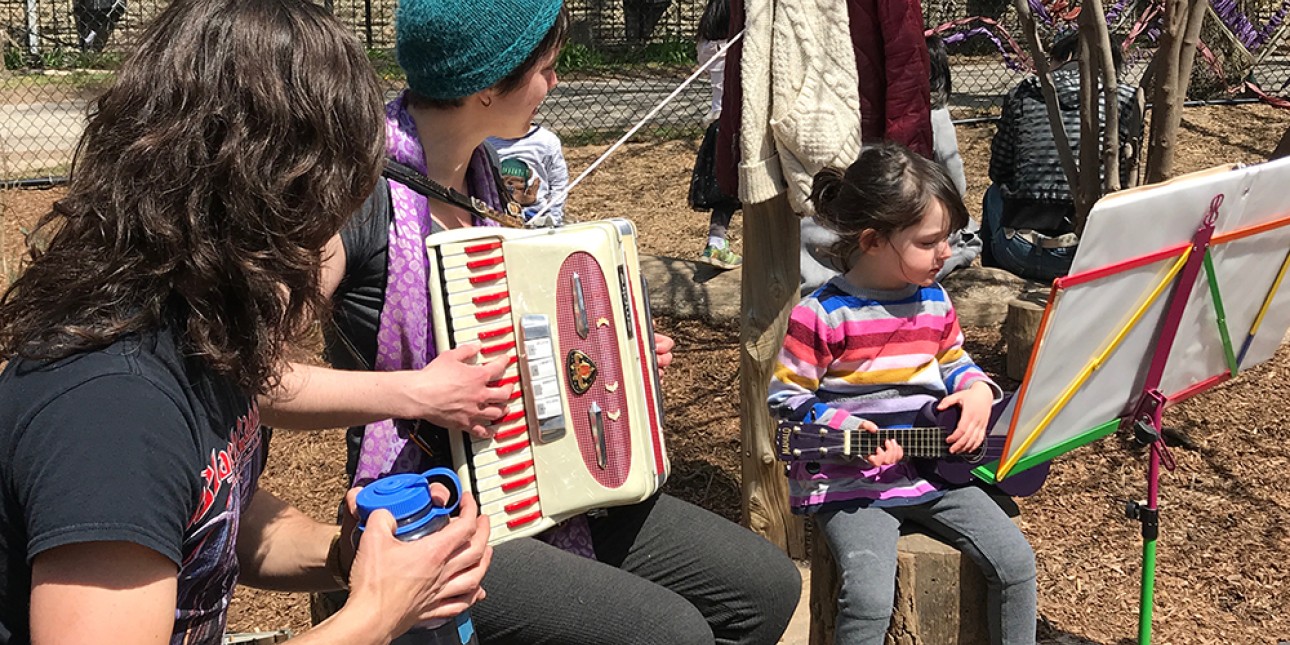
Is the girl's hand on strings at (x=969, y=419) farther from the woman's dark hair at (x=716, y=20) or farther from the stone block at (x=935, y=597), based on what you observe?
the woman's dark hair at (x=716, y=20)

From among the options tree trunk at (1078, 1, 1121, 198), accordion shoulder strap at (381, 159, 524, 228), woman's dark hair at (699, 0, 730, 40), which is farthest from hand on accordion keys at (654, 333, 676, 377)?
woman's dark hair at (699, 0, 730, 40)

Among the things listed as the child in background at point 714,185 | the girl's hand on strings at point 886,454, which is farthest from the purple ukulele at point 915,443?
the child in background at point 714,185

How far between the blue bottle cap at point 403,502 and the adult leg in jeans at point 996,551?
1386 millimetres

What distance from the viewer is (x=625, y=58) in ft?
51.9

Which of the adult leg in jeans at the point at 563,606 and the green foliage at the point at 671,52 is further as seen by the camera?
the green foliage at the point at 671,52

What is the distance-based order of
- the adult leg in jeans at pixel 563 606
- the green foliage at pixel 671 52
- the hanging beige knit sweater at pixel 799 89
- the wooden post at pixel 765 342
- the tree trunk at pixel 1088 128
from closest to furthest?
the adult leg in jeans at pixel 563 606 < the hanging beige knit sweater at pixel 799 89 < the wooden post at pixel 765 342 < the tree trunk at pixel 1088 128 < the green foliage at pixel 671 52

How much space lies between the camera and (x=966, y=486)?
9.36ft

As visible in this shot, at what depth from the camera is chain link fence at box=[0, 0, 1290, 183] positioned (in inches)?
362

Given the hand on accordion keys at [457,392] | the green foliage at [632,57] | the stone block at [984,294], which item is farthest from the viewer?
the green foliage at [632,57]

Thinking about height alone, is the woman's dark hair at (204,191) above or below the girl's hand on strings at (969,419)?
above

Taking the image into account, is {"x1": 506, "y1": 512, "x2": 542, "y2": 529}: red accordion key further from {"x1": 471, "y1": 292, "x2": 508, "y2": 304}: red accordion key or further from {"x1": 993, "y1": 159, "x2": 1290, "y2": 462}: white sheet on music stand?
{"x1": 993, "y1": 159, "x2": 1290, "y2": 462}: white sheet on music stand

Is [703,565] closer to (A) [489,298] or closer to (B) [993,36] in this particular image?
(A) [489,298]

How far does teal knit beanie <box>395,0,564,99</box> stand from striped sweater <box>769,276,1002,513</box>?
0.90 metres

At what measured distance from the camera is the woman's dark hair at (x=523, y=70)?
2408mm
